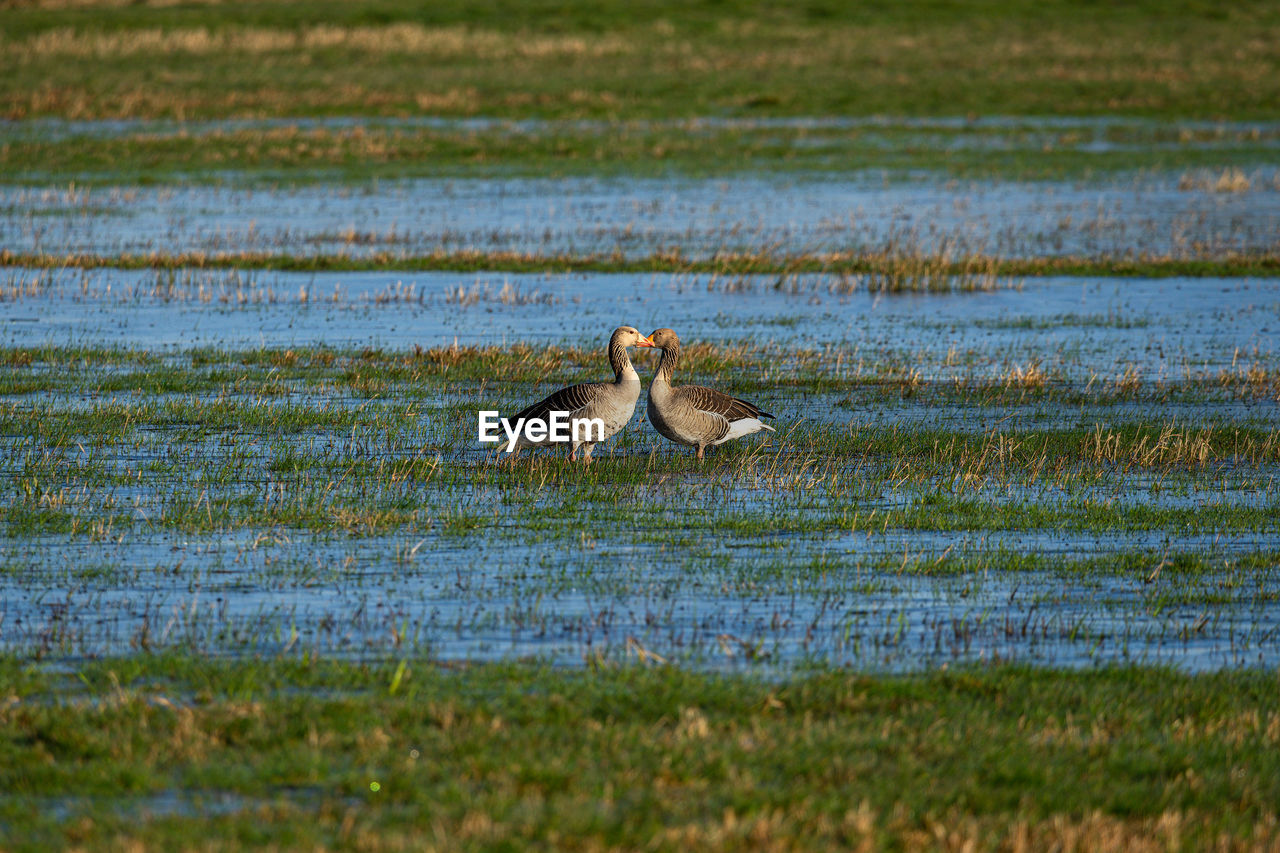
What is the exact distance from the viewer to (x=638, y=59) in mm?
72438

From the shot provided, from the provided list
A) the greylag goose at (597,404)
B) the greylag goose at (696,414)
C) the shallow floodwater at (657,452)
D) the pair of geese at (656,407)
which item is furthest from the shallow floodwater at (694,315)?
the greylag goose at (597,404)

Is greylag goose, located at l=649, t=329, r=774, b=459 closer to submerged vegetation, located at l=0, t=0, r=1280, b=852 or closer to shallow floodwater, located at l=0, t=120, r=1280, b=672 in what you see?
submerged vegetation, located at l=0, t=0, r=1280, b=852

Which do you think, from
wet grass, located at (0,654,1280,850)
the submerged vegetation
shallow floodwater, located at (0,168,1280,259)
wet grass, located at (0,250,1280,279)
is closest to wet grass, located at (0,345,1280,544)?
the submerged vegetation

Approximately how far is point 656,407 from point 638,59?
5953 cm

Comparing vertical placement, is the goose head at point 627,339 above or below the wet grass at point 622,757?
above

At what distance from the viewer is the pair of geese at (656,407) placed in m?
15.0

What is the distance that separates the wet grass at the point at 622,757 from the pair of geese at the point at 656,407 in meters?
5.77

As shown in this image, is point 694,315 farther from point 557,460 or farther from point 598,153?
point 598,153

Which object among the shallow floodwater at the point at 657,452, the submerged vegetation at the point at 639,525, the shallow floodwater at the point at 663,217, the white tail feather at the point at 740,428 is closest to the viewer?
the submerged vegetation at the point at 639,525

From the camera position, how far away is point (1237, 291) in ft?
93.4

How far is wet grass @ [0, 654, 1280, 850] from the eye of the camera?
732 cm

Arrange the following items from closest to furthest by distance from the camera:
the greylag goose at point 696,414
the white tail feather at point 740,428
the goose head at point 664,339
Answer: the greylag goose at point 696,414
the white tail feather at point 740,428
the goose head at point 664,339

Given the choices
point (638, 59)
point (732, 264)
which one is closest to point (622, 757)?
point (732, 264)

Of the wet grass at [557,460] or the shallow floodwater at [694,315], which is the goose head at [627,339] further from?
the shallow floodwater at [694,315]
